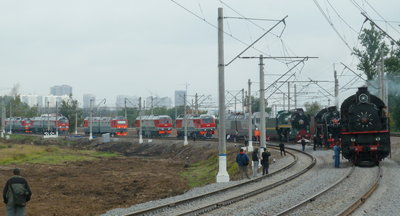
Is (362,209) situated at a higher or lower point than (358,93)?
lower

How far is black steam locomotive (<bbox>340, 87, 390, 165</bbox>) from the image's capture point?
2684 cm

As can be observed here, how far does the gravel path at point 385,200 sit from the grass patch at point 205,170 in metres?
11.0

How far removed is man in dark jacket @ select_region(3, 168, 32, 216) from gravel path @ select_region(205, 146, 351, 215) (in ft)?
18.0

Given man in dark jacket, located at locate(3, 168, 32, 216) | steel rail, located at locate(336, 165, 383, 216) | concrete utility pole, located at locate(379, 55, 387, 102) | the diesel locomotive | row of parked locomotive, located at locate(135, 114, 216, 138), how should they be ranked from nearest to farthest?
man in dark jacket, located at locate(3, 168, 32, 216) < steel rail, located at locate(336, 165, 383, 216) < concrete utility pole, located at locate(379, 55, 387, 102) < the diesel locomotive < row of parked locomotive, located at locate(135, 114, 216, 138)

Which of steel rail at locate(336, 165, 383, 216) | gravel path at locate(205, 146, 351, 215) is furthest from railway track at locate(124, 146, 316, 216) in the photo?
steel rail at locate(336, 165, 383, 216)

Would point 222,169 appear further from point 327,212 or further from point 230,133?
point 230,133

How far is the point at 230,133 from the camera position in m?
67.6

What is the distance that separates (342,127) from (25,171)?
23.8 m

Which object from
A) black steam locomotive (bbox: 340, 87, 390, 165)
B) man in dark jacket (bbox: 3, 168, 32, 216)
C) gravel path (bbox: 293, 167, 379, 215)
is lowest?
gravel path (bbox: 293, 167, 379, 215)

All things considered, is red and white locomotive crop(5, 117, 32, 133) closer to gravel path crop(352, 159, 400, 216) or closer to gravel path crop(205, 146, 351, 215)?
gravel path crop(205, 146, 351, 215)

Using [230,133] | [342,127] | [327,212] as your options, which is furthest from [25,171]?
[230,133]

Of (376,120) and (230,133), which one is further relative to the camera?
(230,133)

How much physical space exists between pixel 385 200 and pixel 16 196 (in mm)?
11557

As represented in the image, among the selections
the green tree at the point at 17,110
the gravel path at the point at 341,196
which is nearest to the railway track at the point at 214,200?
the gravel path at the point at 341,196
